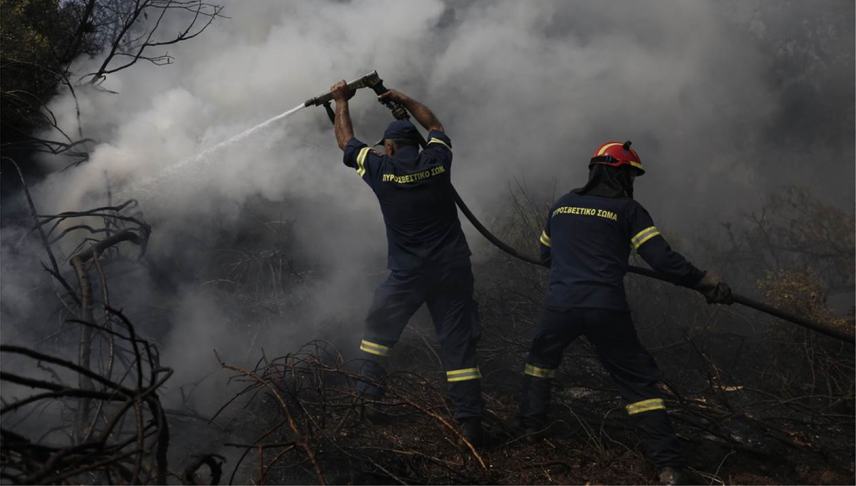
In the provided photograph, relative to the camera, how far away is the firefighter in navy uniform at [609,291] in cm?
361

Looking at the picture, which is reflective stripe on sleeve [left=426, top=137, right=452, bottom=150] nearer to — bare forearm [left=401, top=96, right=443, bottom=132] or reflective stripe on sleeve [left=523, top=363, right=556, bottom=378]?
bare forearm [left=401, top=96, right=443, bottom=132]

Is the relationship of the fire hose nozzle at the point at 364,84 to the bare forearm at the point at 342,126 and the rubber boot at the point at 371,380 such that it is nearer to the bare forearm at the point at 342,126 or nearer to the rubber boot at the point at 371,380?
the bare forearm at the point at 342,126

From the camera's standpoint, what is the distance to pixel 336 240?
662 centimetres

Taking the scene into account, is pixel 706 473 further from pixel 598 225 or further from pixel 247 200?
pixel 247 200

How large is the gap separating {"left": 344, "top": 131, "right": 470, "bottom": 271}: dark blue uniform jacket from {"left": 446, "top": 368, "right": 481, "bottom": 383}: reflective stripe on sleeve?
0.68 meters

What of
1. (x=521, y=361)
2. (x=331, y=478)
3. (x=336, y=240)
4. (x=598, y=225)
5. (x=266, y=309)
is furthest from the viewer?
(x=336, y=240)

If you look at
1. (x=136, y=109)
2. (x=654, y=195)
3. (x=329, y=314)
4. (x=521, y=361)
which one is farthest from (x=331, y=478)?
(x=654, y=195)

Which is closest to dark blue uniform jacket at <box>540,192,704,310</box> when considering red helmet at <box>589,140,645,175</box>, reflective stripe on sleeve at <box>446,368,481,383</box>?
red helmet at <box>589,140,645,175</box>

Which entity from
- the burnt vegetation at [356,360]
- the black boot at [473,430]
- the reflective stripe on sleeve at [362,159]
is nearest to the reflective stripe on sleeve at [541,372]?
the burnt vegetation at [356,360]

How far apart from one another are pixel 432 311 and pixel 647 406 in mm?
1408

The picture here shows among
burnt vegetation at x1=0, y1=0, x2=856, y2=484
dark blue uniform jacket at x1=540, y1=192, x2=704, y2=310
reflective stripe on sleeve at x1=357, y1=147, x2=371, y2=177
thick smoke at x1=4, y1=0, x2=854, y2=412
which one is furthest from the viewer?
thick smoke at x1=4, y1=0, x2=854, y2=412

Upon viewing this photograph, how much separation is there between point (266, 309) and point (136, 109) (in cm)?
232

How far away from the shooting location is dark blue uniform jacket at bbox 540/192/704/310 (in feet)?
12.1

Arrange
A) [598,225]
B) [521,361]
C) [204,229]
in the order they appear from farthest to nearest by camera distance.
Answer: [204,229] < [521,361] < [598,225]
